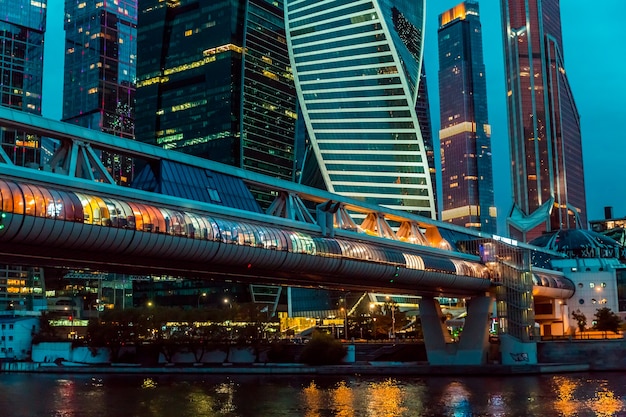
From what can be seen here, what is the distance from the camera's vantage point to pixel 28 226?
104 feet

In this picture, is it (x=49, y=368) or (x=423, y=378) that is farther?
(x=49, y=368)

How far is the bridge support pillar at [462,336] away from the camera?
252ft

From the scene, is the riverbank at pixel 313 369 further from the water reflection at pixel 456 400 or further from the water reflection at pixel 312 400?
the water reflection at pixel 312 400

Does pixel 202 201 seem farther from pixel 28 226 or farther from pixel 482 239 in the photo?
pixel 482 239

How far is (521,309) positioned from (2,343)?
9218cm

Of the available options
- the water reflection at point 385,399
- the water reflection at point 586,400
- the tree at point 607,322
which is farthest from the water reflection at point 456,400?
the tree at point 607,322

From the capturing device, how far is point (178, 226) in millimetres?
39094

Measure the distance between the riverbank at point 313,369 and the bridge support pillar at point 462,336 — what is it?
9.46 ft

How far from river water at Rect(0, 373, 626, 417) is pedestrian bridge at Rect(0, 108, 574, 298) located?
8.63 metres

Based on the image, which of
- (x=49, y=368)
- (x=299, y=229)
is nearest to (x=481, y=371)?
(x=299, y=229)

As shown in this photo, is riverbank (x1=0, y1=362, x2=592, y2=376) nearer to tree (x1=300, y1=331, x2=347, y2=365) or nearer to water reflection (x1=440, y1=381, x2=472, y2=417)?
tree (x1=300, y1=331, x2=347, y2=365)

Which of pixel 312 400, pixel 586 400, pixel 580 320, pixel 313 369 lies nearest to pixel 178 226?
pixel 312 400

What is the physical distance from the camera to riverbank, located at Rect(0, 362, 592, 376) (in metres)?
71.4

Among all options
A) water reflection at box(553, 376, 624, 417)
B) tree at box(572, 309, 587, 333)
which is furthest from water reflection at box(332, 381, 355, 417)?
tree at box(572, 309, 587, 333)
